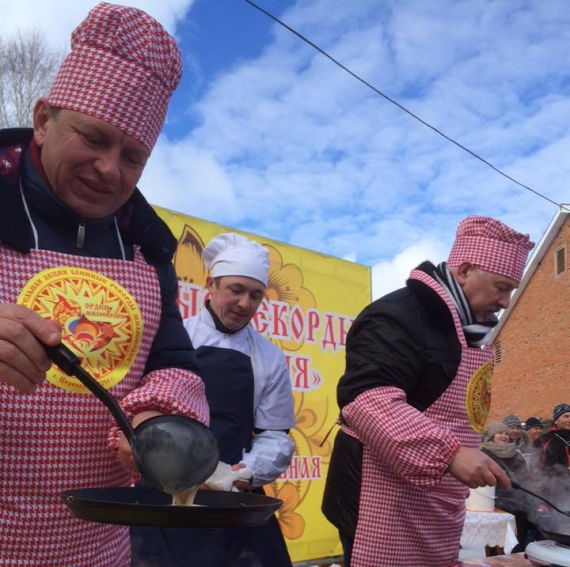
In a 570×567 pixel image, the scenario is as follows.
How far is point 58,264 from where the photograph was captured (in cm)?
126

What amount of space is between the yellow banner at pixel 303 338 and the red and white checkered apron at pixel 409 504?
2.37 m

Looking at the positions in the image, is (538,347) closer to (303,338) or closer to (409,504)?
(303,338)

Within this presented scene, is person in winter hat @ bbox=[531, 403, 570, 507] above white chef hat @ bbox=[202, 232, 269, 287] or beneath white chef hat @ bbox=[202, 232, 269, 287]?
beneath

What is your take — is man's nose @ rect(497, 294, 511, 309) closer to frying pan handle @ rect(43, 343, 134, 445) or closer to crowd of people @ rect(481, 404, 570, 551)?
frying pan handle @ rect(43, 343, 134, 445)

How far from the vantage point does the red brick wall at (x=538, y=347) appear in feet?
63.0

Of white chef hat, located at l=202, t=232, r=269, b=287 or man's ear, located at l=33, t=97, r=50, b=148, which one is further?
white chef hat, located at l=202, t=232, r=269, b=287

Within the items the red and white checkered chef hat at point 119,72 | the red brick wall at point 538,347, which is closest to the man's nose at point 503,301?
the red and white checkered chef hat at point 119,72

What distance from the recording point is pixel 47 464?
1.18m

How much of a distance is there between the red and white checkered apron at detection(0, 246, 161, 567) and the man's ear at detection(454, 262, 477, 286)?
1.50 m

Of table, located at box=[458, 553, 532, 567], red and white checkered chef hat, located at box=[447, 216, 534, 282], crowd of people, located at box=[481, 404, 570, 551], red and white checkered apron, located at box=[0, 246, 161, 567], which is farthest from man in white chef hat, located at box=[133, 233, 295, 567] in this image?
crowd of people, located at box=[481, 404, 570, 551]

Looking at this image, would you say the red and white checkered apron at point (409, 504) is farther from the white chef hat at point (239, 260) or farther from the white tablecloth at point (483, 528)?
the white tablecloth at point (483, 528)

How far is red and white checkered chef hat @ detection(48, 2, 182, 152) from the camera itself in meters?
1.26

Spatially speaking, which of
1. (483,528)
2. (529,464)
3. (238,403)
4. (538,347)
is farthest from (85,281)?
(538,347)

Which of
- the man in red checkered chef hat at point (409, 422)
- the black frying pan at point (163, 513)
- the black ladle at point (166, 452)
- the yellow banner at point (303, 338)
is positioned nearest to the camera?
the black frying pan at point (163, 513)
